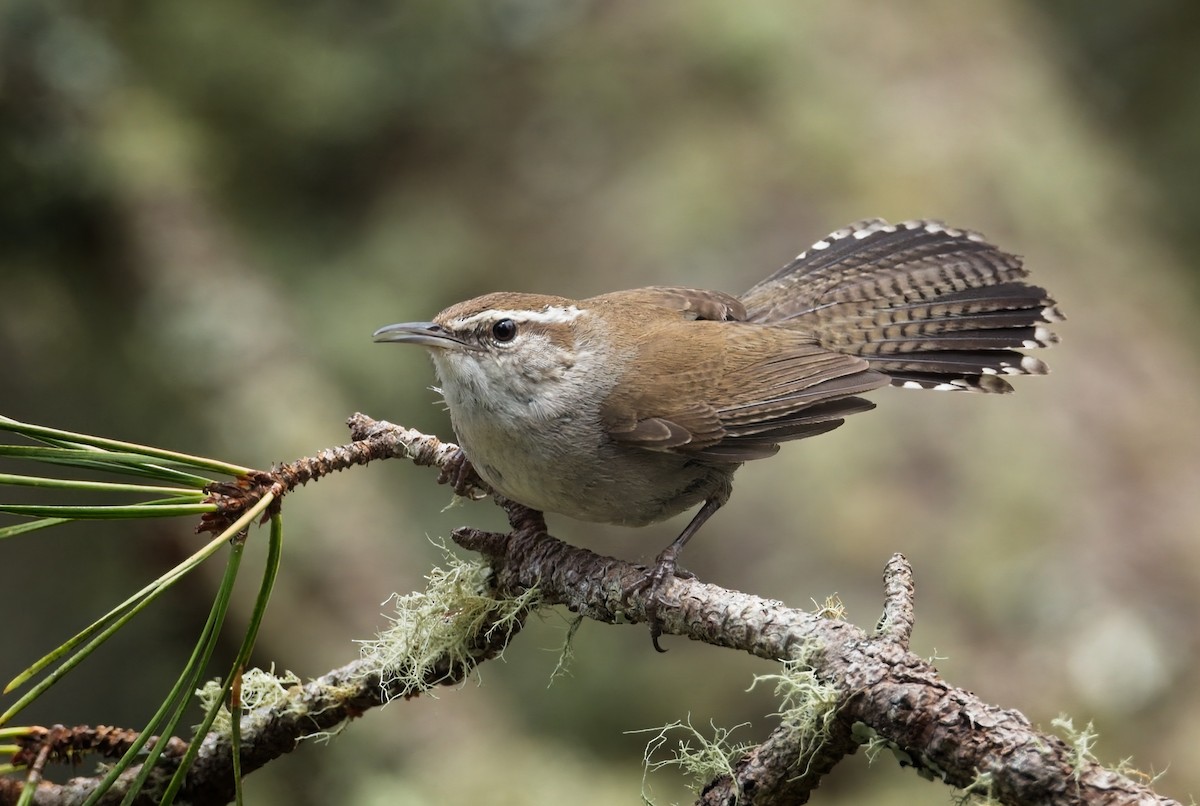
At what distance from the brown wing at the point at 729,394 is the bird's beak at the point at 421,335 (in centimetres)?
57

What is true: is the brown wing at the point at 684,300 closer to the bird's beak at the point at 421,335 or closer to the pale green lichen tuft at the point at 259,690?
the bird's beak at the point at 421,335

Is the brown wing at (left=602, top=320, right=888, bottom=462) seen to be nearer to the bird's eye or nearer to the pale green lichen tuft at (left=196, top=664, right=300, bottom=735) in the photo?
the bird's eye

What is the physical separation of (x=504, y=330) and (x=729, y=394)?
81cm

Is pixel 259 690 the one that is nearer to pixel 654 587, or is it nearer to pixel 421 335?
pixel 654 587

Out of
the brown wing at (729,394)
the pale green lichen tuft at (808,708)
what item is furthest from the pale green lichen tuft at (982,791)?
the brown wing at (729,394)

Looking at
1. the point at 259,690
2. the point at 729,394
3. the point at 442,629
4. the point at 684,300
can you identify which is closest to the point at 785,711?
the point at 442,629

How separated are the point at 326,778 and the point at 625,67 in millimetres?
4375

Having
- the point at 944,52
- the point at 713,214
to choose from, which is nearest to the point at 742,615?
the point at 713,214

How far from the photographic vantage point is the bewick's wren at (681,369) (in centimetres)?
365

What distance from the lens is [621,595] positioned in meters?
2.73

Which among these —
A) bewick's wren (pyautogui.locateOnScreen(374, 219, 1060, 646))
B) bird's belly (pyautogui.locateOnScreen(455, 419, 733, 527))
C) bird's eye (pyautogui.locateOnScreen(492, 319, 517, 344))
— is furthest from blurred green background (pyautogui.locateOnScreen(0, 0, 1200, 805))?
bird's eye (pyautogui.locateOnScreen(492, 319, 517, 344))

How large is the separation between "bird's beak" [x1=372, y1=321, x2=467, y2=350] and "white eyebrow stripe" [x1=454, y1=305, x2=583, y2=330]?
0.06 meters

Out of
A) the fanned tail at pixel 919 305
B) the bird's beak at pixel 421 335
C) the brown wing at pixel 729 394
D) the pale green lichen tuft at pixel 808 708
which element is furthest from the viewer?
the fanned tail at pixel 919 305

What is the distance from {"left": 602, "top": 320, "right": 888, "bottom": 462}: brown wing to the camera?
3.72 m
